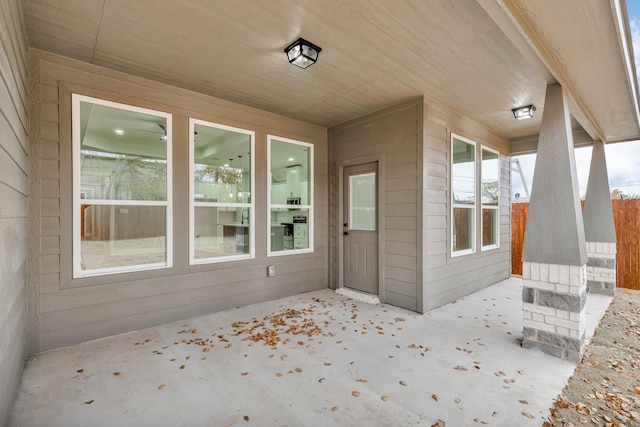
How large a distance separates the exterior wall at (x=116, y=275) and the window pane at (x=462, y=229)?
9.07 feet

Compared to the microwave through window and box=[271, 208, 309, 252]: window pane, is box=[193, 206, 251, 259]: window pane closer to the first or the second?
box=[271, 208, 309, 252]: window pane

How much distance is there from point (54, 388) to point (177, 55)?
2941mm

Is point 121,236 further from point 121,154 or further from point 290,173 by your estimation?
point 290,173

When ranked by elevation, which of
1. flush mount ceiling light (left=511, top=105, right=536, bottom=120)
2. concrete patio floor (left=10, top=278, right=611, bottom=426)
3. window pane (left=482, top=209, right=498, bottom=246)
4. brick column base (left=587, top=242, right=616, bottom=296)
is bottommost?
concrete patio floor (left=10, top=278, right=611, bottom=426)

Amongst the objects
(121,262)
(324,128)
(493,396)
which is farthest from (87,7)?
(493,396)

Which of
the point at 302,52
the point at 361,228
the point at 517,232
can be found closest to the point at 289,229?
the point at 361,228

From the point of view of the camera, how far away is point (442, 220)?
4.21m

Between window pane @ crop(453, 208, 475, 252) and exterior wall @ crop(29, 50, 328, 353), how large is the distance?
2764 mm

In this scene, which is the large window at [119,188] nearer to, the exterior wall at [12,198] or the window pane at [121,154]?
the window pane at [121,154]

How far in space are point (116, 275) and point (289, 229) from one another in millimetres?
2391

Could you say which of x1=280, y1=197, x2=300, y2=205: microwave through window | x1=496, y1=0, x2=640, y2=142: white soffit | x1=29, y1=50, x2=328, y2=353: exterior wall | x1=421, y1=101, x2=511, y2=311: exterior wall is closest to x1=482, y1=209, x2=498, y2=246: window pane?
x1=421, y1=101, x2=511, y2=311: exterior wall

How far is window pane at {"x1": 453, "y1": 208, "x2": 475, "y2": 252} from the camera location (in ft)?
15.1

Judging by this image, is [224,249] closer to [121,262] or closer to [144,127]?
[121,262]

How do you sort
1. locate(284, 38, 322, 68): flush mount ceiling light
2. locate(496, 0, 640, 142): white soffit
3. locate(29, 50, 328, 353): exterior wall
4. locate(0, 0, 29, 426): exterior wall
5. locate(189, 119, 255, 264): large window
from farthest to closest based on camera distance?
locate(189, 119, 255, 264): large window, locate(29, 50, 328, 353): exterior wall, locate(284, 38, 322, 68): flush mount ceiling light, locate(496, 0, 640, 142): white soffit, locate(0, 0, 29, 426): exterior wall
